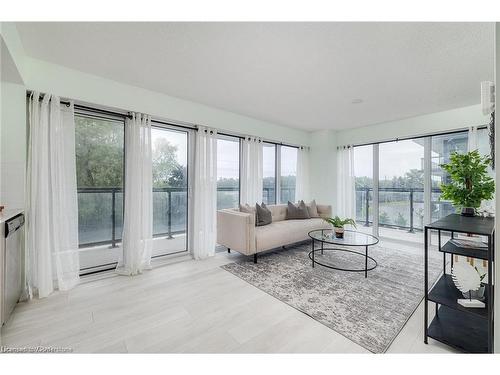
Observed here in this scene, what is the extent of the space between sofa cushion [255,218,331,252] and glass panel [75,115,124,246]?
81.3 inches

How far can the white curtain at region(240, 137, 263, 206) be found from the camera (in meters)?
4.32

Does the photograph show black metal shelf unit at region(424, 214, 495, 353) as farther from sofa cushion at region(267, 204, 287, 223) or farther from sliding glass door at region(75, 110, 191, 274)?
sliding glass door at region(75, 110, 191, 274)

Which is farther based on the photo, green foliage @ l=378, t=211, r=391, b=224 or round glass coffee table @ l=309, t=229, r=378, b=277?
green foliage @ l=378, t=211, r=391, b=224

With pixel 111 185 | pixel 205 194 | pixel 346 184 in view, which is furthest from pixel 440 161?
pixel 111 185

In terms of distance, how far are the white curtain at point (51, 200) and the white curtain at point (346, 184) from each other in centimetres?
501

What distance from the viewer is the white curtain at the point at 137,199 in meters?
2.94

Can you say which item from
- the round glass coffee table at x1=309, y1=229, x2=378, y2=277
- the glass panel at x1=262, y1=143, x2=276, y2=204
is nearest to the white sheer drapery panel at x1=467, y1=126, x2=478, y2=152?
the round glass coffee table at x1=309, y1=229, x2=378, y2=277

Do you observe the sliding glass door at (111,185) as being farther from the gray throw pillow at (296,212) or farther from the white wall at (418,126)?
the white wall at (418,126)

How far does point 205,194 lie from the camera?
367 centimetres

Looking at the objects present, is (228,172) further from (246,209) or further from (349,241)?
(349,241)

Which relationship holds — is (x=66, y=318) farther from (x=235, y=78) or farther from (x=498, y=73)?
(x=498, y=73)
